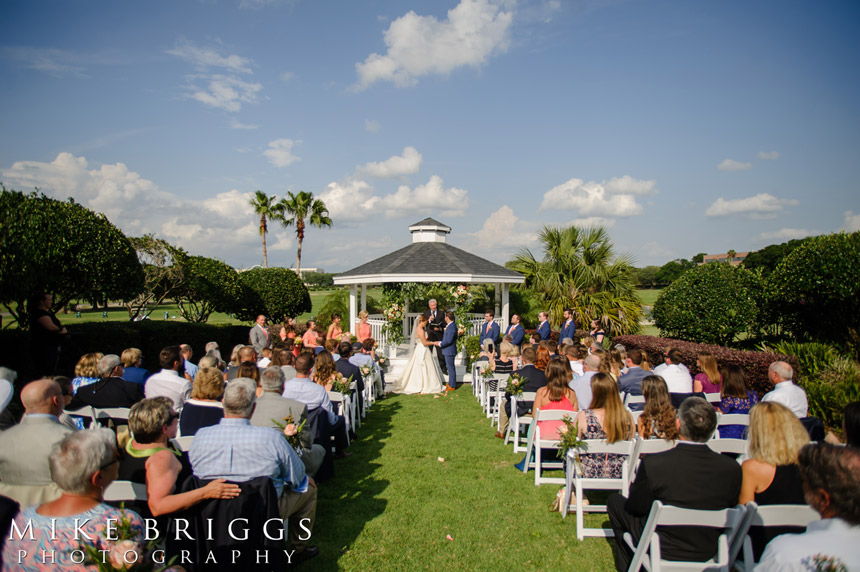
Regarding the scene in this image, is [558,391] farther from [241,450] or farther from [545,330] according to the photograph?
[545,330]

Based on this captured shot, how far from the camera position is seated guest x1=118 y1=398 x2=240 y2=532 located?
2873 millimetres

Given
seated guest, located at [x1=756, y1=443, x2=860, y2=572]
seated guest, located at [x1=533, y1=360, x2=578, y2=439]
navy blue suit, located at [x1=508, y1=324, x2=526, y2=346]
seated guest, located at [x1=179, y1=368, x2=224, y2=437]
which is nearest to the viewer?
seated guest, located at [x1=756, y1=443, x2=860, y2=572]

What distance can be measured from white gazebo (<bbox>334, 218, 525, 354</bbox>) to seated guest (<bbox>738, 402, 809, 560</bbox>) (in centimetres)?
1014

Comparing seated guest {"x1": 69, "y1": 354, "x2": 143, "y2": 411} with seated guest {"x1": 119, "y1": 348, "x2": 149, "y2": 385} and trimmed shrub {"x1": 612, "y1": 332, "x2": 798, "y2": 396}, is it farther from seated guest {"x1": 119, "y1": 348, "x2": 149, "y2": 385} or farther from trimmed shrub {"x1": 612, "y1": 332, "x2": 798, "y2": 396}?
trimmed shrub {"x1": 612, "y1": 332, "x2": 798, "y2": 396}

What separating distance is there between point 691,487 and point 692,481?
4cm

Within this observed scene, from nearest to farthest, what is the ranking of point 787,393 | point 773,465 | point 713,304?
point 773,465
point 787,393
point 713,304

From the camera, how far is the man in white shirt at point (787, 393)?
4.65 metres

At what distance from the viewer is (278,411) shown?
14.6 ft

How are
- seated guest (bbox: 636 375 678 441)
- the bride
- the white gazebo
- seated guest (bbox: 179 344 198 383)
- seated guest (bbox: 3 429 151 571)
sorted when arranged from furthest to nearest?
1. the white gazebo
2. the bride
3. seated guest (bbox: 179 344 198 383)
4. seated guest (bbox: 636 375 678 441)
5. seated guest (bbox: 3 429 151 571)

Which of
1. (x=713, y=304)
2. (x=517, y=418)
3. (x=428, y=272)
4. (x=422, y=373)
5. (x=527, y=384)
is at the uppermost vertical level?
(x=428, y=272)

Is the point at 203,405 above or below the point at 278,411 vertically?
above

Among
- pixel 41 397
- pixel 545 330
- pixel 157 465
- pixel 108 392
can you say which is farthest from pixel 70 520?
pixel 545 330

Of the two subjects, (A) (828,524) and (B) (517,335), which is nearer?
(A) (828,524)

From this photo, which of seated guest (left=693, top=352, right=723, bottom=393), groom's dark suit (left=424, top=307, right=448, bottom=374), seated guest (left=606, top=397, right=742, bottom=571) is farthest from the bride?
seated guest (left=606, top=397, right=742, bottom=571)
